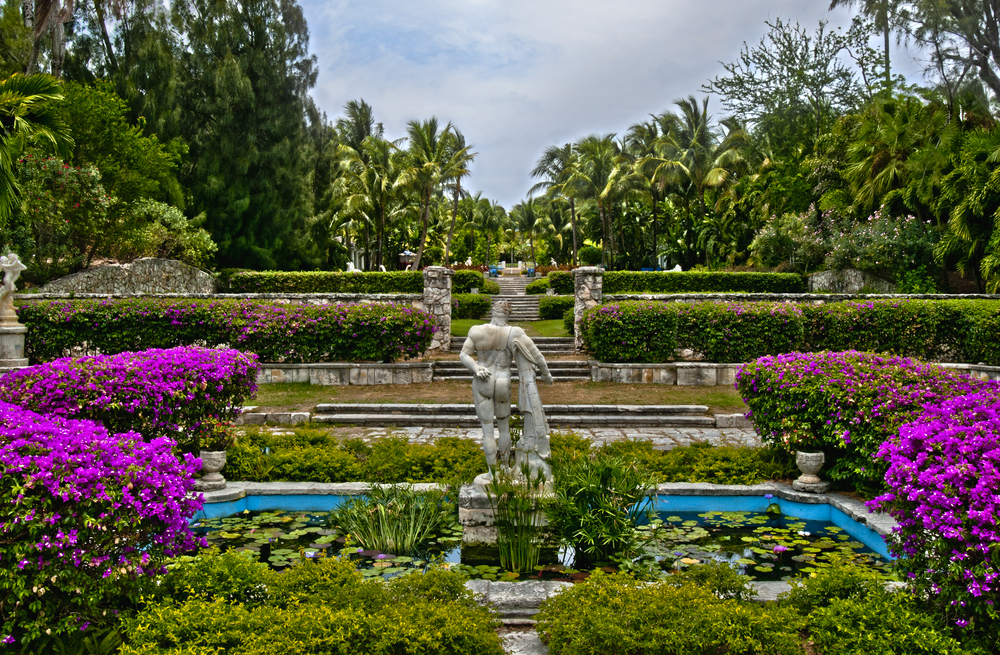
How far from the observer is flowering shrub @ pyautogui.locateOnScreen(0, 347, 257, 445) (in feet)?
20.3

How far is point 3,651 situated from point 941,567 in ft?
15.6

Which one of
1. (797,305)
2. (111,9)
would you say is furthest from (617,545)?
(111,9)

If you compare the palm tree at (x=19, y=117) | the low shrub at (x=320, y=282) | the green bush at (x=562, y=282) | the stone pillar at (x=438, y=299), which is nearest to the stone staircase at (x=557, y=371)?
the stone pillar at (x=438, y=299)

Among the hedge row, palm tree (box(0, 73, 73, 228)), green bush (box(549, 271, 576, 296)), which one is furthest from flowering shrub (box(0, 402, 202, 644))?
green bush (box(549, 271, 576, 296))

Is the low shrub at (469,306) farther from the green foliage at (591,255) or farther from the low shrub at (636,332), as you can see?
the green foliage at (591,255)

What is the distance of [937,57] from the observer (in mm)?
23469

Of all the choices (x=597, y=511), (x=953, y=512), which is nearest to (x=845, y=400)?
(x=597, y=511)

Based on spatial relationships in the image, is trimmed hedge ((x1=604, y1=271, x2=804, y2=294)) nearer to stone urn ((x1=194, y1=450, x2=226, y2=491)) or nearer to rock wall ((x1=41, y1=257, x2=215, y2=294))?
rock wall ((x1=41, y1=257, x2=215, y2=294))

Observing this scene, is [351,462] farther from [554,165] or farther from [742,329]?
[554,165]

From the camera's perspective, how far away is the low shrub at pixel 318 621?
121 inches

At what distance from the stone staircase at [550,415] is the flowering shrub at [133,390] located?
3741 mm

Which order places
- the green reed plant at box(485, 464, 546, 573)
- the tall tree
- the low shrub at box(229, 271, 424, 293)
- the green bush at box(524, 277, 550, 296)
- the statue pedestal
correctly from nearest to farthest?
the green reed plant at box(485, 464, 546, 573) → the statue pedestal → the low shrub at box(229, 271, 424, 293) → the tall tree → the green bush at box(524, 277, 550, 296)

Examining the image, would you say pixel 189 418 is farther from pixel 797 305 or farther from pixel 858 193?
pixel 858 193

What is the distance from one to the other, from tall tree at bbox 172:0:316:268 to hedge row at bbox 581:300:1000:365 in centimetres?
1922
